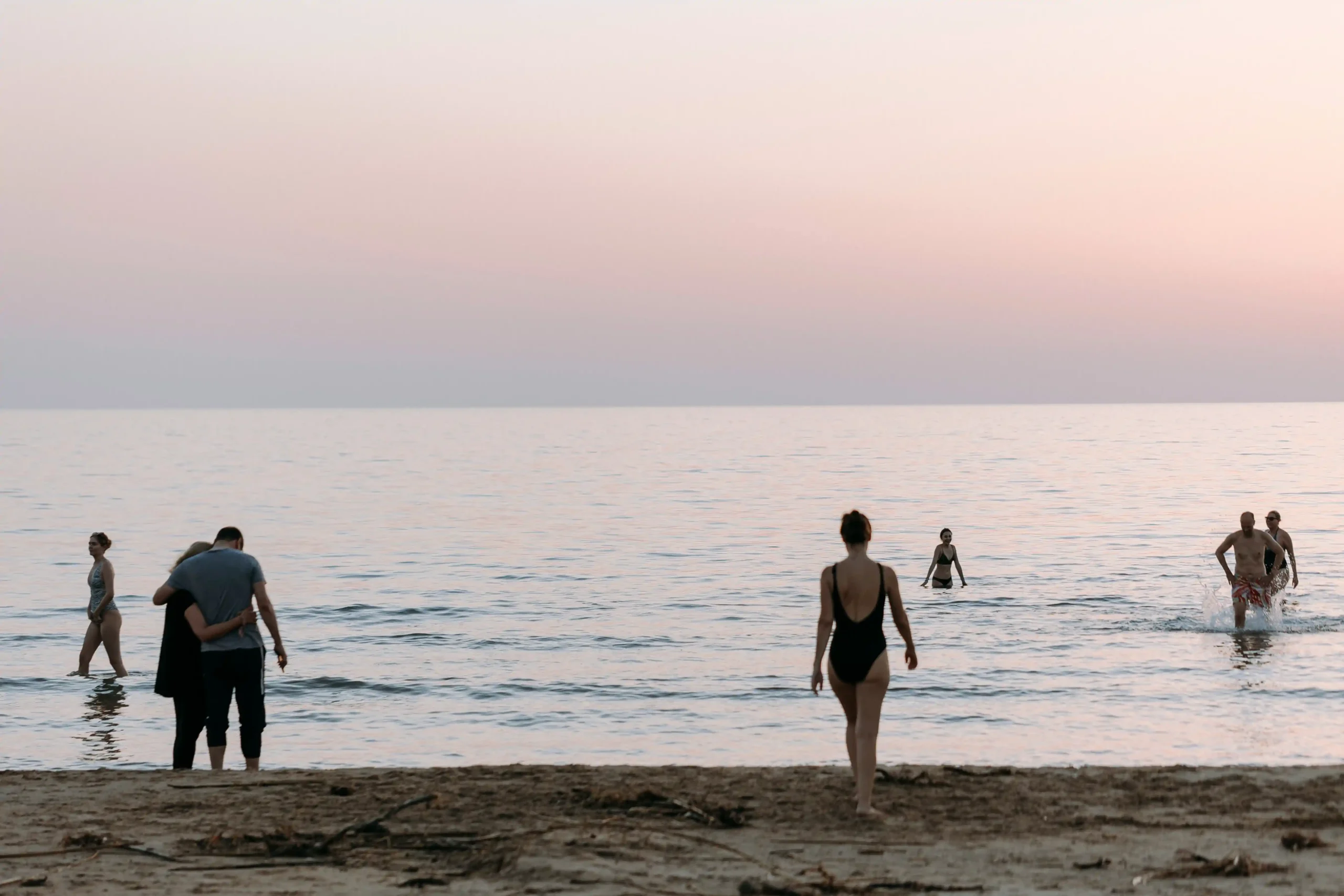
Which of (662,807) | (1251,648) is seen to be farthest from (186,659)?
(1251,648)

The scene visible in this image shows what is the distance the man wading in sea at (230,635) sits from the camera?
9234 millimetres

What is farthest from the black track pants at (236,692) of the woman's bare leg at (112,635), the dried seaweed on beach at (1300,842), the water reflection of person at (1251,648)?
the water reflection of person at (1251,648)

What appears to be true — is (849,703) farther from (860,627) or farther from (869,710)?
(860,627)

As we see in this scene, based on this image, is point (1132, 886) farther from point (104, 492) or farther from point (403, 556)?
point (104, 492)

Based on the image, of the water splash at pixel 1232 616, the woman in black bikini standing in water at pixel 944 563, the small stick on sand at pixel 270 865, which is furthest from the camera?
the woman in black bikini standing in water at pixel 944 563

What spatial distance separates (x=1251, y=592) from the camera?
20.2 m

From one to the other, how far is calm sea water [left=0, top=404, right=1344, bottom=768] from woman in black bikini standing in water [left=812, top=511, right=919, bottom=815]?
17.9 feet

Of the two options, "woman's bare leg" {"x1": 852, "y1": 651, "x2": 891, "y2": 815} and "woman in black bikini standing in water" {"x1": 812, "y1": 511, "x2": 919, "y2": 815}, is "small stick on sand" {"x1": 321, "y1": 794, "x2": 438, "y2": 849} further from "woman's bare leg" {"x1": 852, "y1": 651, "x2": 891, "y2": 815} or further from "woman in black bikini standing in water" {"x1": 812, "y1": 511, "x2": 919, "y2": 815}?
"woman's bare leg" {"x1": 852, "y1": 651, "x2": 891, "y2": 815}

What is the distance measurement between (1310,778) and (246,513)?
5063cm

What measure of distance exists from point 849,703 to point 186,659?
4961 mm

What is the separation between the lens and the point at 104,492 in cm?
6606

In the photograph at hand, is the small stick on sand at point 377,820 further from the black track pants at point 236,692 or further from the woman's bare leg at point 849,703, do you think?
the woman's bare leg at point 849,703

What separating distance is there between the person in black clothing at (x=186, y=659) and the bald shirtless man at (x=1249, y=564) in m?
13.8

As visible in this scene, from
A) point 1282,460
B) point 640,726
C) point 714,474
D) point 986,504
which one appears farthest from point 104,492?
point 1282,460
